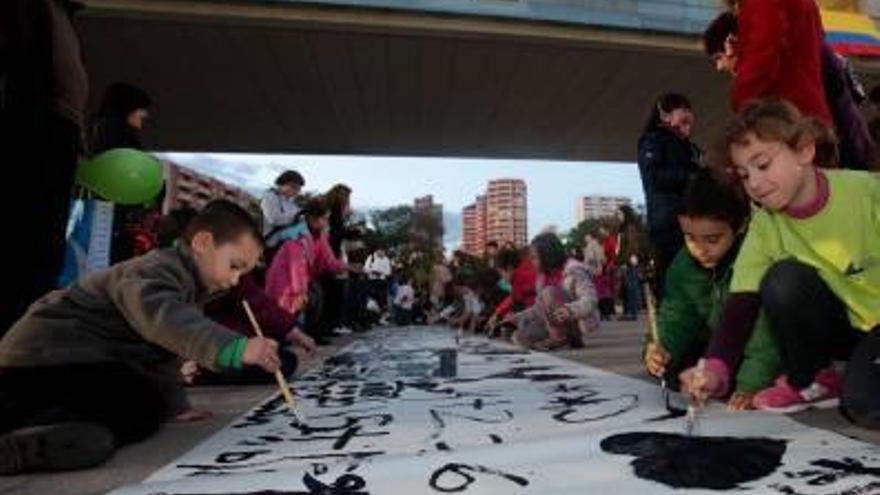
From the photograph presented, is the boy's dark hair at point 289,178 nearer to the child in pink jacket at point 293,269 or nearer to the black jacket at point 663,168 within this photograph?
the child in pink jacket at point 293,269

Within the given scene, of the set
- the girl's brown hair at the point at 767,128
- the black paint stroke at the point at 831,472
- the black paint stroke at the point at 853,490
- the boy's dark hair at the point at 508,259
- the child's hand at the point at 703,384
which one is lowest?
the black paint stroke at the point at 853,490

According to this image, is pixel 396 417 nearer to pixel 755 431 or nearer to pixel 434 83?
pixel 755 431

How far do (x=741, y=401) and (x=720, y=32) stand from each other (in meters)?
1.57

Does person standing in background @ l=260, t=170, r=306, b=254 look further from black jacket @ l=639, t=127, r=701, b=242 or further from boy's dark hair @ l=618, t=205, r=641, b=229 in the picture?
boy's dark hair @ l=618, t=205, r=641, b=229

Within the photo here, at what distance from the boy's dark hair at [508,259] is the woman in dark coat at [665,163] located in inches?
175

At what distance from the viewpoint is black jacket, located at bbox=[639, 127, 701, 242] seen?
4059mm

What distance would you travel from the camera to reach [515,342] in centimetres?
623

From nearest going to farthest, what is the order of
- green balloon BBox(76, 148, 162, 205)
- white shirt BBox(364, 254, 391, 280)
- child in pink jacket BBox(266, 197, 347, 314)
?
green balloon BBox(76, 148, 162, 205) < child in pink jacket BBox(266, 197, 347, 314) < white shirt BBox(364, 254, 391, 280)

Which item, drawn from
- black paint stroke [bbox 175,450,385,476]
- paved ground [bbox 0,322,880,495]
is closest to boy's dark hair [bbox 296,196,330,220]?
paved ground [bbox 0,322,880,495]

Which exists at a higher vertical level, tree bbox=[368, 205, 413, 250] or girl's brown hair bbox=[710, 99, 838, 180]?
tree bbox=[368, 205, 413, 250]

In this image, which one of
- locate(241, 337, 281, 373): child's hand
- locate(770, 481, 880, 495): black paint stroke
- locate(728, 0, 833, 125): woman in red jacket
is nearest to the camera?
locate(770, 481, 880, 495): black paint stroke

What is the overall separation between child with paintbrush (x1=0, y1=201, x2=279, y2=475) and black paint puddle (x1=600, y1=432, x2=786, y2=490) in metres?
0.86

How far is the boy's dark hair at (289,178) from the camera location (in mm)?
6470

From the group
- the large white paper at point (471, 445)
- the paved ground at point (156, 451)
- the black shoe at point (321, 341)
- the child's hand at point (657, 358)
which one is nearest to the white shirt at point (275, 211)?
the black shoe at point (321, 341)
